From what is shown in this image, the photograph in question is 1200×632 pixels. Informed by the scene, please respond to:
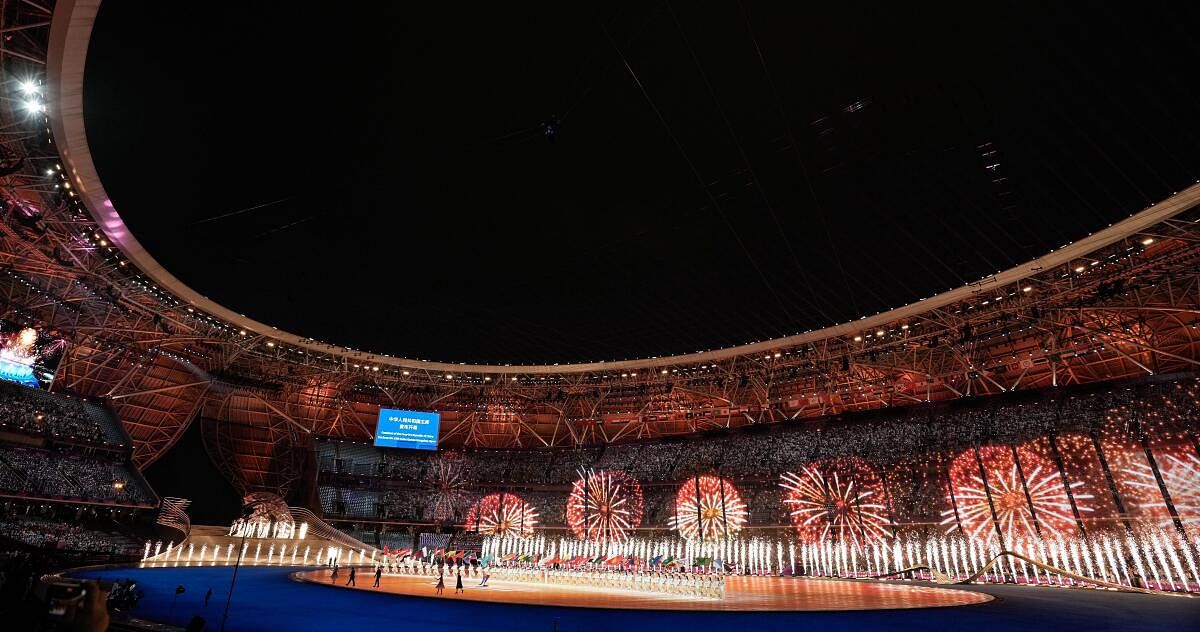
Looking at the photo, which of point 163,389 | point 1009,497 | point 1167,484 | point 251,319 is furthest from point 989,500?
point 163,389

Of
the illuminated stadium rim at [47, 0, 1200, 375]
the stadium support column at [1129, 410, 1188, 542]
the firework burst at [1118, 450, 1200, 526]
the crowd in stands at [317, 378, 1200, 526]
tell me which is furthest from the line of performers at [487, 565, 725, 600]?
the firework burst at [1118, 450, 1200, 526]

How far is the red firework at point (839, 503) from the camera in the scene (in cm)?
3747

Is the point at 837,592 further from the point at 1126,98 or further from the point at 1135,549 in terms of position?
the point at 1126,98

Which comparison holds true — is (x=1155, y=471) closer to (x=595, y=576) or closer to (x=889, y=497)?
(x=889, y=497)

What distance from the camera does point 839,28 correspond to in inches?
492

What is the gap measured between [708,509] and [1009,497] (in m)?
19.6

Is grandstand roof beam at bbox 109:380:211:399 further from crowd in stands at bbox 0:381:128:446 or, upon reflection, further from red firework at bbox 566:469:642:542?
red firework at bbox 566:469:642:542

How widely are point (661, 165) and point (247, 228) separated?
1421 cm

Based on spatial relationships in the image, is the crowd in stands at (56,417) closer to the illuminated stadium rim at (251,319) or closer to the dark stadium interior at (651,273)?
the dark stadium interior at (651,273)

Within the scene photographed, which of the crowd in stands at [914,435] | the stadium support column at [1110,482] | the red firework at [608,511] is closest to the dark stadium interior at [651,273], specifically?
the stadium support column at [1110,482]

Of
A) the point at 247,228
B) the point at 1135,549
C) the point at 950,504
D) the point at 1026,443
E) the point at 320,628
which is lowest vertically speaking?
the point at 320,628

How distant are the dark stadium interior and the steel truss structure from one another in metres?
0.27

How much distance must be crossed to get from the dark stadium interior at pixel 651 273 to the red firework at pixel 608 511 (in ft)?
15.6

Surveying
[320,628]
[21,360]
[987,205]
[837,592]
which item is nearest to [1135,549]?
[837,592]
